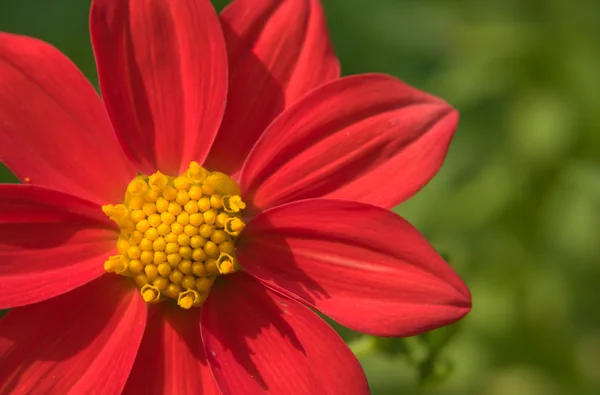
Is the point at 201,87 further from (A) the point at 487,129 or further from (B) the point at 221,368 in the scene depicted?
(A) the point at 487,129

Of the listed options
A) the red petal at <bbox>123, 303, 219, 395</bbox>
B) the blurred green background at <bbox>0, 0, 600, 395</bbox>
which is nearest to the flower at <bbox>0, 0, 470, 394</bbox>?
the red petal at <bbox>123, 303, 219, 395</bbox>

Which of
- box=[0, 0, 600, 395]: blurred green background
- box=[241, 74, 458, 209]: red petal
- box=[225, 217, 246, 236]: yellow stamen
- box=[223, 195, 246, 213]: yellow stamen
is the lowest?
box=[0, 0, 600, 395]: blurred green background

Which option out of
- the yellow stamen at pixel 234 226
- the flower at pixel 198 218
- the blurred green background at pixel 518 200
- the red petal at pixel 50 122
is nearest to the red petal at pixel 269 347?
the flower at pixel 198 218

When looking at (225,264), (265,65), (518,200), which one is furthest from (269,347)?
(518,200)

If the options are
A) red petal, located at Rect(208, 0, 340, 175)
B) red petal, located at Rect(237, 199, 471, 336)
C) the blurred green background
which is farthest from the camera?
the blurred green background

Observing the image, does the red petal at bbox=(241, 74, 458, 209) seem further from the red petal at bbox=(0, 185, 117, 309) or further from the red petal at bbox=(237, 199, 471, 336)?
the red petal at bbox=(0, 185, 117, 309)

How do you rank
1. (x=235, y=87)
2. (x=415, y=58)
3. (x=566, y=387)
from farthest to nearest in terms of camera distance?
(x=415, y=58)
(x=566, y=387)
(x=235, y=87)

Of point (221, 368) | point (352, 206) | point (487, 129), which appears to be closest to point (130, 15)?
point (352, 206)
